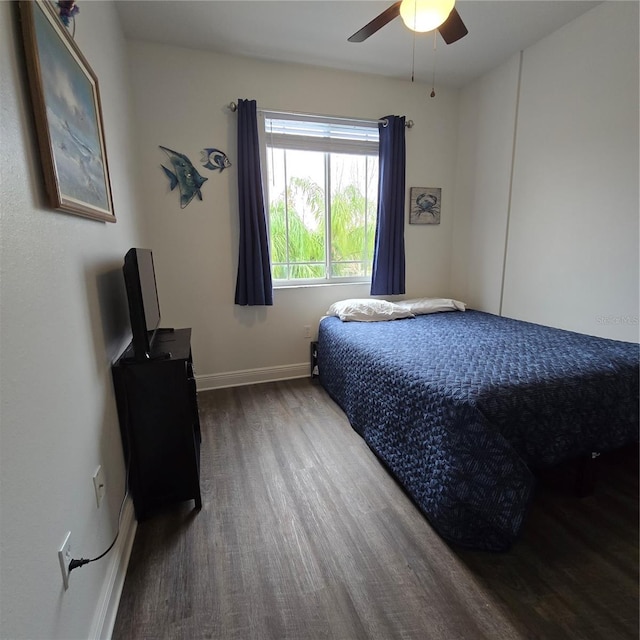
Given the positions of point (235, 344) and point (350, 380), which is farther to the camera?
point (235, 344)

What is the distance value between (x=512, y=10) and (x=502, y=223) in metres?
1.50

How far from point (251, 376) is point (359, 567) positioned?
212 cm

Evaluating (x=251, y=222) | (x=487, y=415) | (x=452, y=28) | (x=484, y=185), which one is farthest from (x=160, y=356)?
(x=484, y=185)

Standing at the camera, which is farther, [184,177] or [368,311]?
[368,311]

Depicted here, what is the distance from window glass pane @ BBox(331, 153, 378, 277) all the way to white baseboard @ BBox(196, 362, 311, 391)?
1030mm

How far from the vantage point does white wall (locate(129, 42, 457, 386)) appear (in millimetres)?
2750

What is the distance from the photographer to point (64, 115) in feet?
3.83

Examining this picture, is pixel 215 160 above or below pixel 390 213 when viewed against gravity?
above

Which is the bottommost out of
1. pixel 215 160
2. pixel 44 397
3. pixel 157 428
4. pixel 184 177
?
pixel 157 428

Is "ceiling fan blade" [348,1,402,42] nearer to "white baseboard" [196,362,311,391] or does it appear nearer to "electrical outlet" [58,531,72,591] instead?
"electrical outlet" [58,531,72,591]

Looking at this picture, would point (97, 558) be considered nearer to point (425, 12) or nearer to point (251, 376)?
point (251, 376)

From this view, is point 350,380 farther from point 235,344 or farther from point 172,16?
point 172,16

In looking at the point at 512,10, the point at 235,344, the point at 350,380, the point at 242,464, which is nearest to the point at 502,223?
the point at 512,10

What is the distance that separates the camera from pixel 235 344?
324cm
